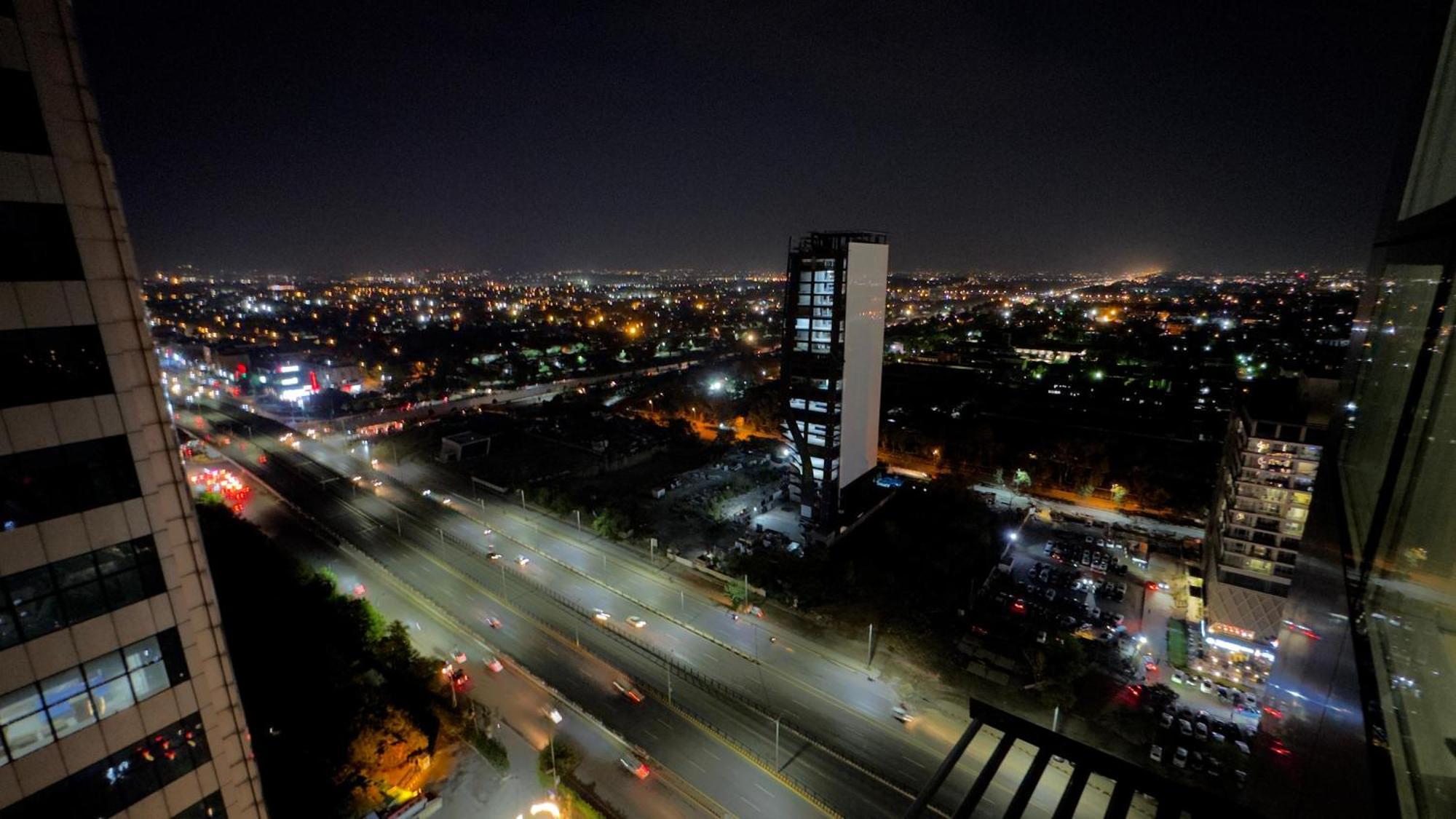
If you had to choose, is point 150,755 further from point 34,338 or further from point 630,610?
point 630,610

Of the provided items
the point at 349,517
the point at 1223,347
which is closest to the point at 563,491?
the point at 349,517

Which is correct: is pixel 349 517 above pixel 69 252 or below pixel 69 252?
below

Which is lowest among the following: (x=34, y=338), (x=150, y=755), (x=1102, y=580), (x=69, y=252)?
(x=1102, y=580)

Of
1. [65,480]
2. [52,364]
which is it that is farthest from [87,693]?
[52,364]

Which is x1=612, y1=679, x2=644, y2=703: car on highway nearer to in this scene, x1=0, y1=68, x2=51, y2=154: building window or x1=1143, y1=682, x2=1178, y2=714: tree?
x1=1143, y1=682, x2=1178, y2=714: tree

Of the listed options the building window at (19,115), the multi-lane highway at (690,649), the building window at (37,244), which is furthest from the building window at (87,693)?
the multi-lane highway at (690,649)

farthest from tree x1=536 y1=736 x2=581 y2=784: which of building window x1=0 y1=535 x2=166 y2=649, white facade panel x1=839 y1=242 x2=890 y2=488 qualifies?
white facade panel x1=839 y1=242 x2=890 y2=488
